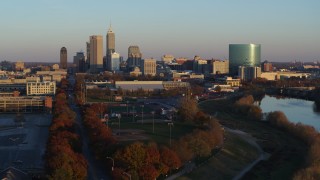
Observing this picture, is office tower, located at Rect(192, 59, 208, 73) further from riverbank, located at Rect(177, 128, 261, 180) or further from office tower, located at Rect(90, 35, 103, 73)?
riverbank, located at Rect(177, 128, 261, 180)

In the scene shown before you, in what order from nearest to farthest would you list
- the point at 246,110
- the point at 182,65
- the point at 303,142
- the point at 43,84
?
the point at 303,142 < the point at 246,110 < the point at 43,84 < the point at 182,65

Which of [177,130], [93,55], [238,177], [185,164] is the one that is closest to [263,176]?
[238,177]

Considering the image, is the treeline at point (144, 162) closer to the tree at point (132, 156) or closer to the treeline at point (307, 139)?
the tree at point (132, 156)

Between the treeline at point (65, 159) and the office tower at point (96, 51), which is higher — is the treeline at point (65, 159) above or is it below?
below

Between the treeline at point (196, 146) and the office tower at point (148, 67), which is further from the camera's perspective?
the office tower at point (148, 67)

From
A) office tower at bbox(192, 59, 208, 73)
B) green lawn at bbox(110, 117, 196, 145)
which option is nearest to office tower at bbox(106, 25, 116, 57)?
office tower at bbox(192, 59, 208, 73)

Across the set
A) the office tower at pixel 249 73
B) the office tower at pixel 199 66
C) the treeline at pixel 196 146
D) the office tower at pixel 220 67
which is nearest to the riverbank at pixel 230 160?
the treeline at pixel 196 146

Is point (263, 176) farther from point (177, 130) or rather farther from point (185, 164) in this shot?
point (177, 130)
